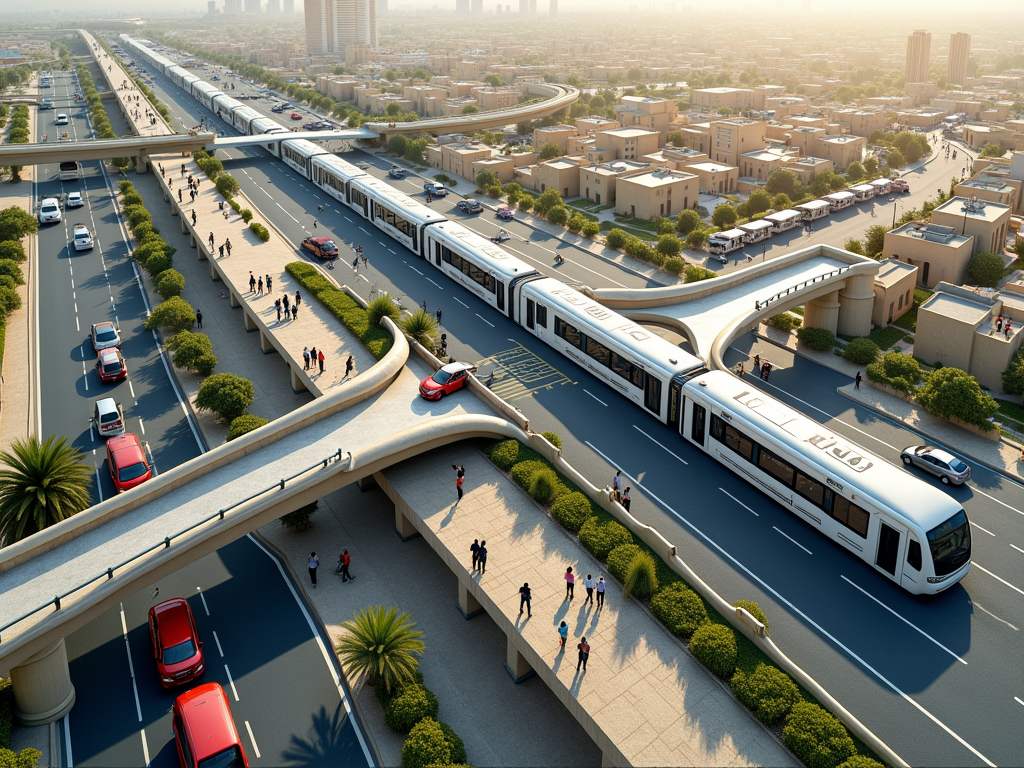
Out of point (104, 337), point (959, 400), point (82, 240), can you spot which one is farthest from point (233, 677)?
point (82, 240)

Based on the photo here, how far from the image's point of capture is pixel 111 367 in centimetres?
4456

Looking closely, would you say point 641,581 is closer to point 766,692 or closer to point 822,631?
point 766,692

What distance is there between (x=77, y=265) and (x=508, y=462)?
1959 inches

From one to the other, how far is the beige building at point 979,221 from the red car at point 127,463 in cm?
6372

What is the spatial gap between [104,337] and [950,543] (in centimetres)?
4715

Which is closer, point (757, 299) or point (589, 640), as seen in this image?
point (589, 640)

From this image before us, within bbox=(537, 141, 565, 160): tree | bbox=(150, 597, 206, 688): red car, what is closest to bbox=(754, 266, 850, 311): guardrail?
bbox=(150, 597, 206, 688): red car

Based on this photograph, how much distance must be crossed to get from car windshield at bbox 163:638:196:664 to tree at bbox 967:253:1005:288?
6268 centimetres

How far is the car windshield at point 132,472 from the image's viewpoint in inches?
1358

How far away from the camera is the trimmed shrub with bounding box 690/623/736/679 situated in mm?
22969

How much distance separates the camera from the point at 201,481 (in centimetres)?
3033

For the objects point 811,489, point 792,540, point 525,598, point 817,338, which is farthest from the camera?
point 817,338

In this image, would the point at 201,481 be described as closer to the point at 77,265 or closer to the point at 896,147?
the point at 77,265

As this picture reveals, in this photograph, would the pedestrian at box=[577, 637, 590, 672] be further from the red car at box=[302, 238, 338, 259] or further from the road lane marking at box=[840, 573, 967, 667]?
the red car at box=[302, 238, 338, 259]
